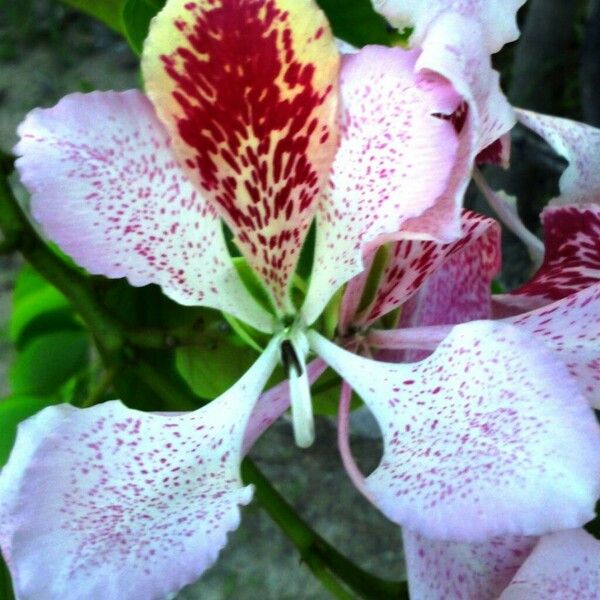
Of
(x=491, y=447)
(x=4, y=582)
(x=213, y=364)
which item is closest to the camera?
(x=491, y=447)

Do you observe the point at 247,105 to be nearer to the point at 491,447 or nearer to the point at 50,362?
the point at 491,447

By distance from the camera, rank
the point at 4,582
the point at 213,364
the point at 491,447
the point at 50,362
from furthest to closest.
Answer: the point at 50,362 < the point at 213,364 < the point at 4,582 < the point at 491,447

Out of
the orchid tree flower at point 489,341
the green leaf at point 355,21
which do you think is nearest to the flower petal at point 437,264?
the orchid tree flower at point 489,341

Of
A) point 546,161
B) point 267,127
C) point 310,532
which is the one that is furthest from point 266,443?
point 267,127

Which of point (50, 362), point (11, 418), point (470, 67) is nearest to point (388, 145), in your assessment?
point (470, 67)

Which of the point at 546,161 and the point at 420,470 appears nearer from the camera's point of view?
the point at 420,470

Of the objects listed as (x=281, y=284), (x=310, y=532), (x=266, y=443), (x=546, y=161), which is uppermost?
(x=281, y=284)

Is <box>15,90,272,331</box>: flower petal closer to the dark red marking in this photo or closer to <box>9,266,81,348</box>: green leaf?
the dark red marking

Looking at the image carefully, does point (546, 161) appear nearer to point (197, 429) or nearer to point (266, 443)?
point (266, 443)
